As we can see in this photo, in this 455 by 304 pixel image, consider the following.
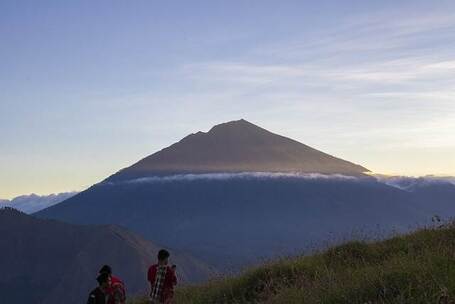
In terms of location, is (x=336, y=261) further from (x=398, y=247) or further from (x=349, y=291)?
(x=349, y=291)

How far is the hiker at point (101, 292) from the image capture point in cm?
1201

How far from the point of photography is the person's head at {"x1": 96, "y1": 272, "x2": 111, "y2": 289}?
1216 centimetres

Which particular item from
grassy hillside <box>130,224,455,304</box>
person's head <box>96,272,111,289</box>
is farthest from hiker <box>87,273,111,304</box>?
grassy hillside <box>130,224,455,304</box>

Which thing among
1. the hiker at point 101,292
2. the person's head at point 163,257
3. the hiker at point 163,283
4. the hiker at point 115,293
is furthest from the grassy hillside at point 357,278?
the hiker at point 101,292

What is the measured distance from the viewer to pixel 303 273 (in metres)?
12.9

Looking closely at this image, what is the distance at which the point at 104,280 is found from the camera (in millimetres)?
12180

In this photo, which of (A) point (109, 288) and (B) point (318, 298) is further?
(A) point (109, 288)

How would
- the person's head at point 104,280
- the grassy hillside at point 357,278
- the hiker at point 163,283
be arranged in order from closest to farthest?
the grassy hillside at point 357,278, the person's head at point 104,280, the hiker at point 163,283

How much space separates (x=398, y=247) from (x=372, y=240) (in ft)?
6.03

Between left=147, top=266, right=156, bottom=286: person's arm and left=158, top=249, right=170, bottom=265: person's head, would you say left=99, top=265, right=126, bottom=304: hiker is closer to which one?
left=147, top=266, right=156, bottom=286: person's arm

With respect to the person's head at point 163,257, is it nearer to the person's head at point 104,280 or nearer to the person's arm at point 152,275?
the person's arm at point 152,275

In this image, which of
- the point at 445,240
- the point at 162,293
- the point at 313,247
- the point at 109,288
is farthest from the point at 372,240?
the point at 109,288

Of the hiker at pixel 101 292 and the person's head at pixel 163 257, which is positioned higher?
the person's head at pixel 163 257

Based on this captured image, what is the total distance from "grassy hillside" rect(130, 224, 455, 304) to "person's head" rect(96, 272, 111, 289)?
203cm
